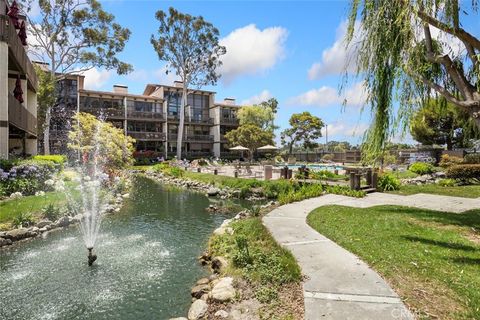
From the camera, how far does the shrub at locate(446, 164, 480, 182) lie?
57.7 ft

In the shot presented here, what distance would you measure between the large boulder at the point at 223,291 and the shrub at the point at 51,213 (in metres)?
8.38

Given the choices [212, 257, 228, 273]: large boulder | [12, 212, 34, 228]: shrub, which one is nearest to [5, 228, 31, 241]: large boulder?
[12, 212, 34, 228]: shrub

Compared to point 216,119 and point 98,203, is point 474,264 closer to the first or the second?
point 98,203

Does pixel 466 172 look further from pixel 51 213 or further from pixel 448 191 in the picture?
pixel 51 213

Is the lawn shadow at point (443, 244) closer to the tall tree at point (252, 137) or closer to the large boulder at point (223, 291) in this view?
the large boulder at point (223, 291)

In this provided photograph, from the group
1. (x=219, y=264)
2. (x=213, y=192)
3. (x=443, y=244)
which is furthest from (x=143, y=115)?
(x=443, y=244)

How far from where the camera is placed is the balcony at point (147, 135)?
155 ft

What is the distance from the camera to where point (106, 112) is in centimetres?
4503

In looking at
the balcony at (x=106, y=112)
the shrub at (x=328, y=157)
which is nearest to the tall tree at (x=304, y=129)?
→ the shrub at (x=328, y=157)

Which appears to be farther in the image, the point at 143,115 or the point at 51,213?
the point at 143,115

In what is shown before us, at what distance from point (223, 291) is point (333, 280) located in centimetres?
184

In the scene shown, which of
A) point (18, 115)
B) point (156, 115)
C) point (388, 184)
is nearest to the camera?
point (18, 115)

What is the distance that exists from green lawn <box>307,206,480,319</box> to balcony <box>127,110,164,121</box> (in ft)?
139

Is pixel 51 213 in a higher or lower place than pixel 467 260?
lower
